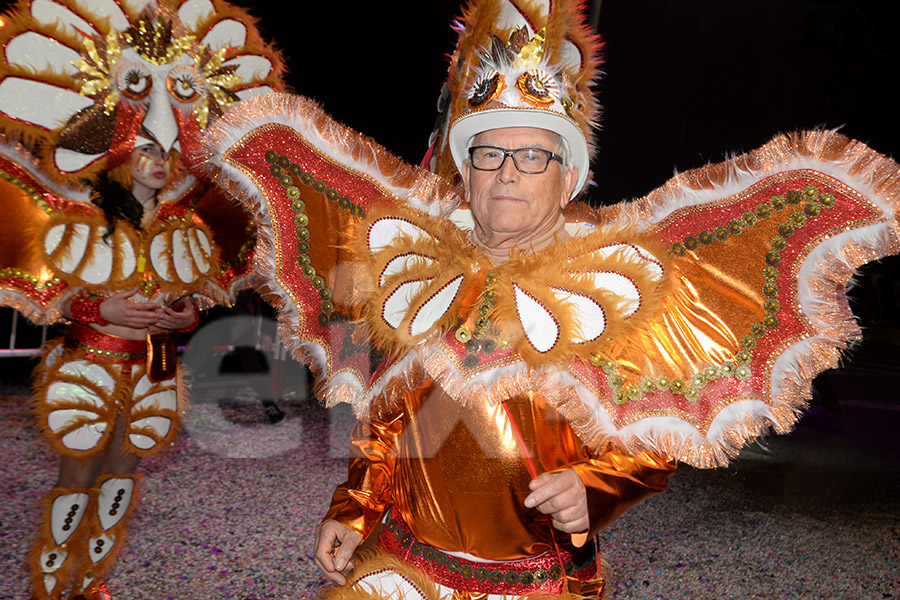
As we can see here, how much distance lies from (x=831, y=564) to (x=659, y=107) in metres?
3.69

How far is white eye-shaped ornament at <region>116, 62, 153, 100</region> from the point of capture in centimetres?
266

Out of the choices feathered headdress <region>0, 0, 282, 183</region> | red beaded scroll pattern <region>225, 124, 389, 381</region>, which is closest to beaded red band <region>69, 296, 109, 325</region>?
feathered headdress <region>0, 0, 282, 183</region>

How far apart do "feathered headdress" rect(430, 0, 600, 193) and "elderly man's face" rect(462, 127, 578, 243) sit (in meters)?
0.03

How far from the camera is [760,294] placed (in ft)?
4.21

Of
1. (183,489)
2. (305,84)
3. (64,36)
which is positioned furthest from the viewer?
(305,84)

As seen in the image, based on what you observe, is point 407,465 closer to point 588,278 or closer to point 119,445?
point 588,278

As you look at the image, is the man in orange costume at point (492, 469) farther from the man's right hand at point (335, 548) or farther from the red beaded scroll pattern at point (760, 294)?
the red beaded scroll pattern at point (760, 294)

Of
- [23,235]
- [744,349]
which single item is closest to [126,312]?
[23,235]

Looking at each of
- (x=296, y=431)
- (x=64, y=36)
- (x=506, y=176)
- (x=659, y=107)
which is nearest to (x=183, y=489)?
(x=296, y=431)

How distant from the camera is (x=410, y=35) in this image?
19.2 feet

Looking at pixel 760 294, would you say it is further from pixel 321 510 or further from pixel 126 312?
pixel 321 510

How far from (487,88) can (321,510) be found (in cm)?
335

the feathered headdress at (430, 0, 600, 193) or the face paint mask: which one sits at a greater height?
the face paint mask

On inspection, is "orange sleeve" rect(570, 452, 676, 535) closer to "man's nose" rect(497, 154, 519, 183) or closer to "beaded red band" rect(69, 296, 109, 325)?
"man's nose" rect(497, 154, 519, 183)
